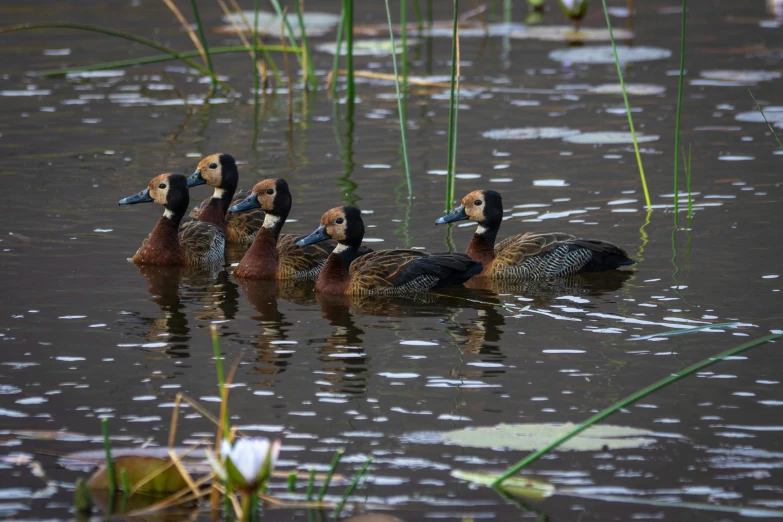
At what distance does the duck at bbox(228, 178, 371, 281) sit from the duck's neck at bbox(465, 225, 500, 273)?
3.02 ft

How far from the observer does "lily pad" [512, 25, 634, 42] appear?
23.1 meters

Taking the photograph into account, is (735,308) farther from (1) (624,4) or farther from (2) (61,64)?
(1) (624,4)

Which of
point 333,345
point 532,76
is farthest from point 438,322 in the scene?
point 532,76

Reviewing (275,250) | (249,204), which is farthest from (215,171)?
(275,250)

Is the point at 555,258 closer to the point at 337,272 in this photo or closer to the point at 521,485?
the point at 337,272

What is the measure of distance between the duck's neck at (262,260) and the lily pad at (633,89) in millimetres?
8879

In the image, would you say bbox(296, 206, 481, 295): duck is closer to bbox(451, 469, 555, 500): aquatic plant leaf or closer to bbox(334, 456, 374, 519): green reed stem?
bbox(451, 469, 555, 500): aquatic plant leaf

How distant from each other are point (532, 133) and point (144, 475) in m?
10.7

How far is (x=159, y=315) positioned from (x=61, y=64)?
12703 mm

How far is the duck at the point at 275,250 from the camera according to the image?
10805 mm

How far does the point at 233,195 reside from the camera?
12562 millimetres

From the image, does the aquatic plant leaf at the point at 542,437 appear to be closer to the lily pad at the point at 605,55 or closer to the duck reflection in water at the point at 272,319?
the duck reflection in water at the point at 272,319

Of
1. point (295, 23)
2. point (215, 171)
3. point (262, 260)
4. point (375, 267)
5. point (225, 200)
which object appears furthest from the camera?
point (295, 23)

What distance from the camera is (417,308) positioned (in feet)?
32.2
